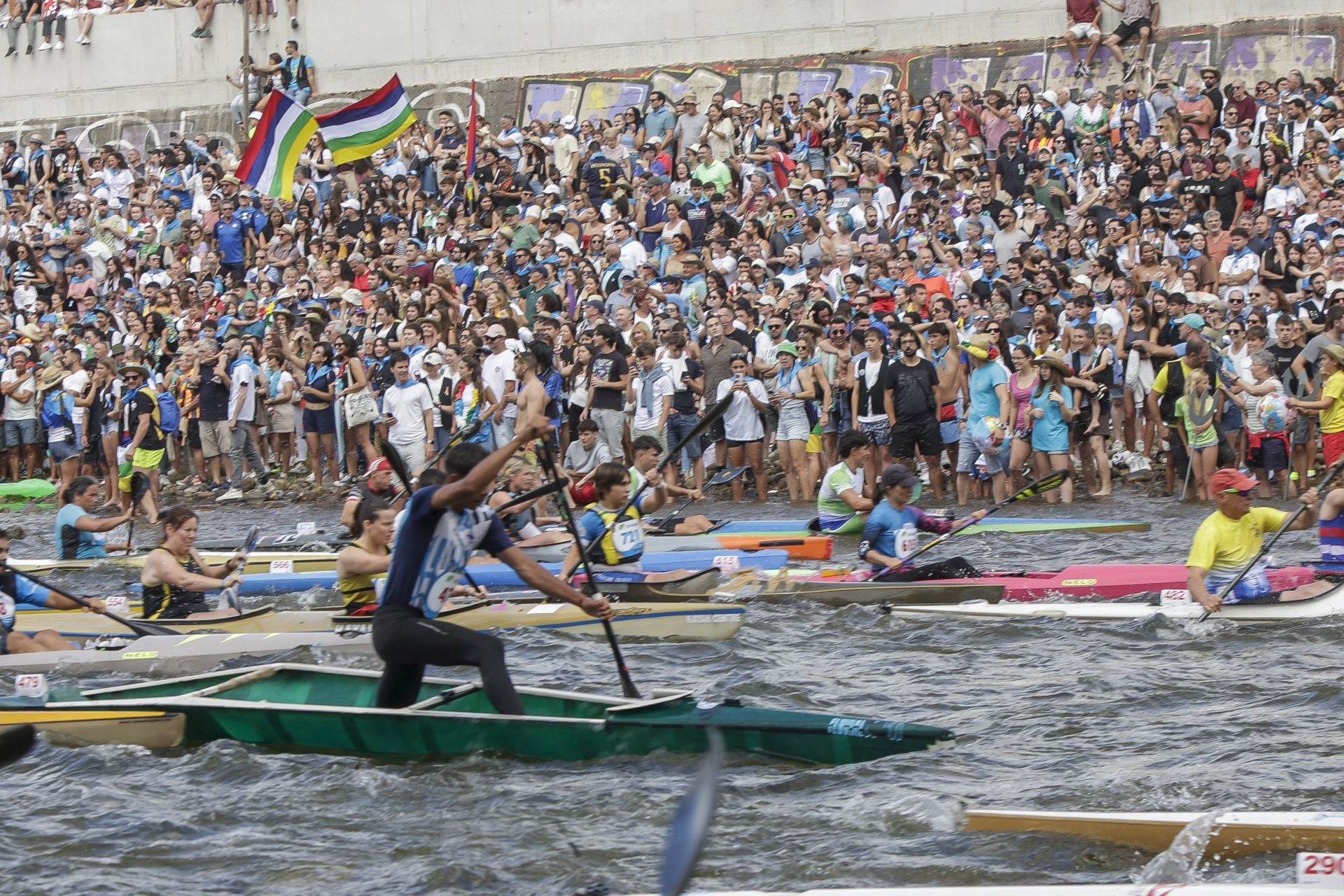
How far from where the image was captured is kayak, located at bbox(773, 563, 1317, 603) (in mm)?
11438

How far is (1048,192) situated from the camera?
678 inches

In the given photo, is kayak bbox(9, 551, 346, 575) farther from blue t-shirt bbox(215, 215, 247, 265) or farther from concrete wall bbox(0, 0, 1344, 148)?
concrete wall bbox(0, 0, 1344, 148)

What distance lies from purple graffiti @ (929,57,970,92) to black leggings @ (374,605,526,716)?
1634cm

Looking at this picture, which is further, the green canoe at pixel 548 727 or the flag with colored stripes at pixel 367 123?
the flag with colored stripes at pixel 367 123

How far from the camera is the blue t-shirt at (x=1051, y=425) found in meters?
15.0

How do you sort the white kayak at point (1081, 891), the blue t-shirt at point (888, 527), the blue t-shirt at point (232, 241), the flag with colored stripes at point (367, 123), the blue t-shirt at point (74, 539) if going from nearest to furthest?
the white kayak at point (1081, 891) < the blue t-shirt at point (888, 527) < the blue t-shirt at point (74, 539) < the flag with colored stripes at point (367, 123) < the blue t-shirt at point (232, 241)

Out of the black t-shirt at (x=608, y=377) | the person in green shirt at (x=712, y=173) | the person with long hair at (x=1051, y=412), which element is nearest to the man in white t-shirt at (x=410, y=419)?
Answer: the black t-shirt at (x=608, y=377)

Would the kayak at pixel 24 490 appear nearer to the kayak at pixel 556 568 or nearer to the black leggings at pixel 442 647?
the kayak at pixel 556 568

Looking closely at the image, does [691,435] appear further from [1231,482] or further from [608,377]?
[608,377]

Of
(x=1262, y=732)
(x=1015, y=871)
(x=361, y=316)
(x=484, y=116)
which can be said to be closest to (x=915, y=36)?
(x=484, y=116)

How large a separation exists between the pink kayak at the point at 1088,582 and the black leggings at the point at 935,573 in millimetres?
58

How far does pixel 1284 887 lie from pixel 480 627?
270 inches

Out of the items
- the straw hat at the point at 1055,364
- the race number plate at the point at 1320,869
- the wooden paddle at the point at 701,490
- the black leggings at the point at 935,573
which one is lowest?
the race number plate at the point at 1320,869

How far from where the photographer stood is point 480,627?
11430 mm
